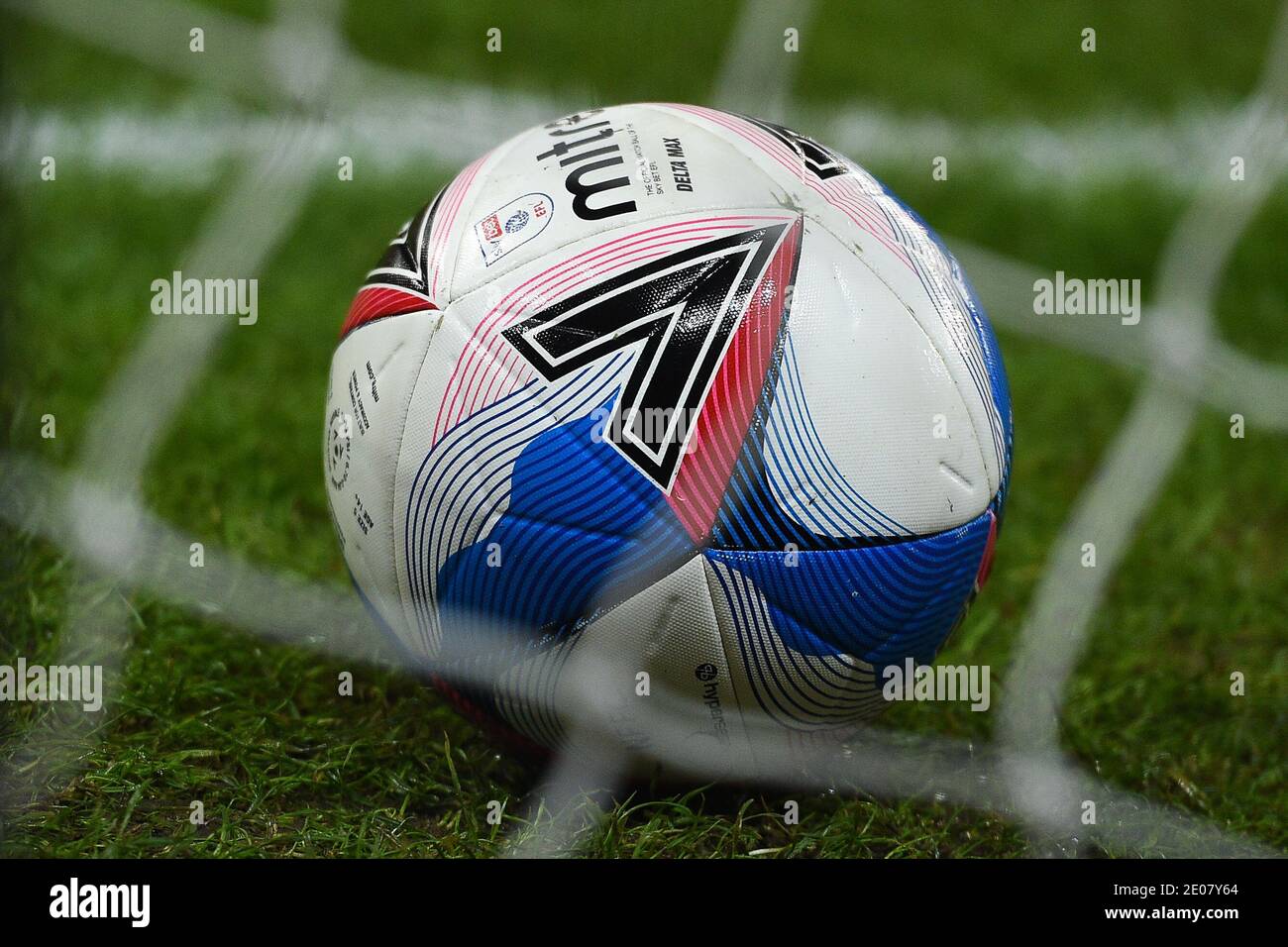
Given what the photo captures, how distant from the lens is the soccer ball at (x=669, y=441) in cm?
197

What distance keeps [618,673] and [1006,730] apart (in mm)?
870

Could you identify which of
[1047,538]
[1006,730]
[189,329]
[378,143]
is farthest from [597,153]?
[378,143]

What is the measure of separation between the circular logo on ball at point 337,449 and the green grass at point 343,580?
1.48 ft

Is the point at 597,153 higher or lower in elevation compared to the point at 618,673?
higher

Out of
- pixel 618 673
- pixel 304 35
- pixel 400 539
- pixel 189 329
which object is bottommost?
pixel 618 673

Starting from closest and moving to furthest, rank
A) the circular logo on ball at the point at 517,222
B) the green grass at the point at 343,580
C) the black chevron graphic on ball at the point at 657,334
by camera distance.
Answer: the black chevron graphic on ball at the point at 657,334, the circular logo on ball at the point at 517,222, the green grass at the point at 343,580

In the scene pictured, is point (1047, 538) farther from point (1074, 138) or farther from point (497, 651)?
point (1074, 138)

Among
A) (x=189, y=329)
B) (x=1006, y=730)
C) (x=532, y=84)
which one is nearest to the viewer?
(x=1006, y=730)

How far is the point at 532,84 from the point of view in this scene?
5.97 m
